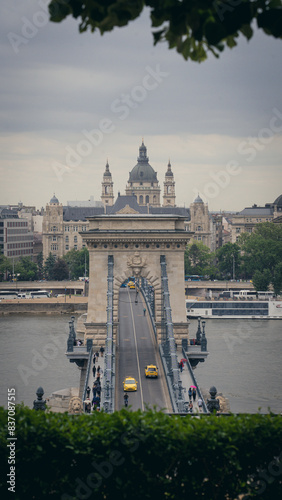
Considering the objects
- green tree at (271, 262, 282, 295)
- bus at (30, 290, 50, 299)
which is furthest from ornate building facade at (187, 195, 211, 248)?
green tree at (271, 262, 282, 295)

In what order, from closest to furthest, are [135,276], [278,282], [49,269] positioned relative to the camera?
[135,276]
[278,282]
[49,269]

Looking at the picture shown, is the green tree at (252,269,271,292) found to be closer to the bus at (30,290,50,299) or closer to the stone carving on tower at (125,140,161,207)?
the bus at (30,290,50,299)

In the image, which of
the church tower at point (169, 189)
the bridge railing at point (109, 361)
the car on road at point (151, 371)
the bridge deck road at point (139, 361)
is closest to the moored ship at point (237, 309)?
the bridge deck road at point (139, 361)

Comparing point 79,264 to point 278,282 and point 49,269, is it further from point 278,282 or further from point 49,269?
point 278,282

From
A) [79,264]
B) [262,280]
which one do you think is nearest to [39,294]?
[79,264]

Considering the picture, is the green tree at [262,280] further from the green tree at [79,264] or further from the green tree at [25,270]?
the green tree at [25,270]
